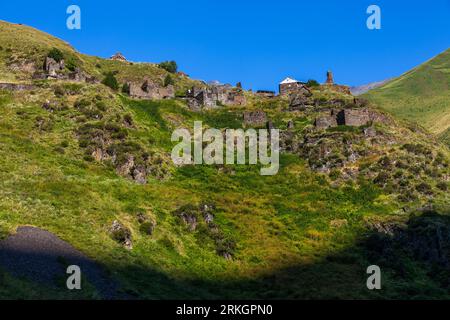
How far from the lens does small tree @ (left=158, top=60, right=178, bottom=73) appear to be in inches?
5610

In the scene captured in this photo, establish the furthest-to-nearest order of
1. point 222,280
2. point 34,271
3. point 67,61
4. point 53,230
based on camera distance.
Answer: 1. point 67,61
2. point 222,280
3. point 53,230
4. point 34,271

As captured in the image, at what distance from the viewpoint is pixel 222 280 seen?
49.2m

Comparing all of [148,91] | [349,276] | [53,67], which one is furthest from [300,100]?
[349,276]

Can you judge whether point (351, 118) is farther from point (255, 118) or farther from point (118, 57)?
point (118, 57)

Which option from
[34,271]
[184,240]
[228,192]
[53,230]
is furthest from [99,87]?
[34,271]

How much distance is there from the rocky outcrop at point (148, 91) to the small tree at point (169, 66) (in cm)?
4150

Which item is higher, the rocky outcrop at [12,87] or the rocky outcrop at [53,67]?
the rocky outcrop at [53,67]

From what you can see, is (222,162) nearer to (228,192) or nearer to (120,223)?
(228,192)

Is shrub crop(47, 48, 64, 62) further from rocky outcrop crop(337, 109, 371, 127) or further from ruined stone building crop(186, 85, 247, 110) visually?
rocky outcrop crop(337, 109, 371, 127)

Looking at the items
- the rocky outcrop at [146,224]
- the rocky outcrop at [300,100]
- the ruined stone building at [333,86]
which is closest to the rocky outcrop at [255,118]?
the rocky outcrop at [300,100]

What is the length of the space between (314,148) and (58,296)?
5381cm

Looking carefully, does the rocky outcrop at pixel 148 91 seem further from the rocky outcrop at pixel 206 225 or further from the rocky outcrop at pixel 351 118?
the rocky outcrop at pixel 206 225

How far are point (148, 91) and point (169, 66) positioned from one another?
44.8 meters

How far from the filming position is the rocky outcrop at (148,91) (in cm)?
9844
